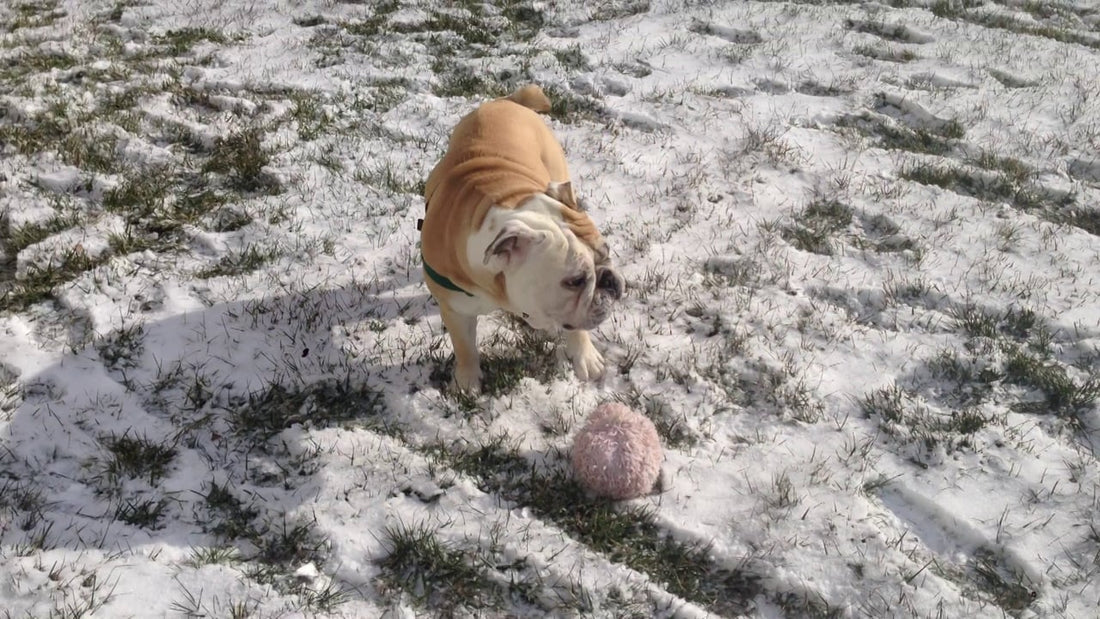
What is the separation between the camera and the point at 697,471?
3.53 metres

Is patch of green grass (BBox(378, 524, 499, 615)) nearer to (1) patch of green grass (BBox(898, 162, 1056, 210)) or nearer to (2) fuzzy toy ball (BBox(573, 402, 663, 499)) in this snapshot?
(2) fuzzy toy ball (BBox(573, 402, 663, 499))

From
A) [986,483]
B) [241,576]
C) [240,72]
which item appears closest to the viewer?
[241,576]

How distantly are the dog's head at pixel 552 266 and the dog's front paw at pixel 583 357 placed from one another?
0.64m

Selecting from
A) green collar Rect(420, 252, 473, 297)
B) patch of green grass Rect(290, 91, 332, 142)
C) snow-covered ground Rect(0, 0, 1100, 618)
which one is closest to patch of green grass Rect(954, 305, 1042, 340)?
snow-covered ground Rect(0, 0, 1100, 618)

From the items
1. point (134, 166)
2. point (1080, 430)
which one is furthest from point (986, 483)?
point (134, 166)

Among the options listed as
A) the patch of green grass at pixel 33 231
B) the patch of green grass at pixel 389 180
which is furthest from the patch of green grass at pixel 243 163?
the patch of green grass at pixel 33 231

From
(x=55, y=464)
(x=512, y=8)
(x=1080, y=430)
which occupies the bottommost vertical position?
(x=55, y=464)

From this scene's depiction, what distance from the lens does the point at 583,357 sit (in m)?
4.08

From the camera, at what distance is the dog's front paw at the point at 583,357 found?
405 centimetres

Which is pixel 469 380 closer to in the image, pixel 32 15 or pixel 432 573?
pixel 432 573

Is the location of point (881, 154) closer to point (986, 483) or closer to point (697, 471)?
point (986, 483)

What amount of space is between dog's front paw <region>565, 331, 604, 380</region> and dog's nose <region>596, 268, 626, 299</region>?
65 centimetres

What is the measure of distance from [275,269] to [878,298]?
3977 millimetres

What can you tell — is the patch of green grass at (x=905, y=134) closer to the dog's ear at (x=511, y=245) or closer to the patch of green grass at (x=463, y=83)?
the patch of green grass at (x=463, y=83)
